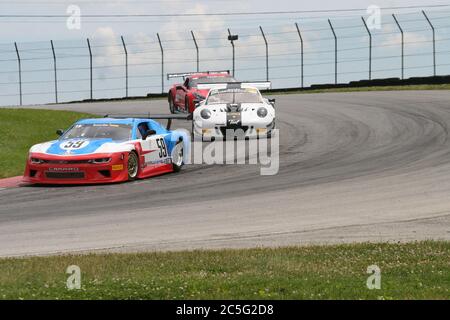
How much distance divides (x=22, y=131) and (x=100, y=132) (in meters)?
7.80

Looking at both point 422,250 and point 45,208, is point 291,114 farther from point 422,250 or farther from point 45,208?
point 422,250

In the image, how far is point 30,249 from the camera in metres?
13.0

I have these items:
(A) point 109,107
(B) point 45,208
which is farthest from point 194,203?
(A) point 109,107

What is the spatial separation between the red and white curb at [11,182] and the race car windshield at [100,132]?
1274 millimetres

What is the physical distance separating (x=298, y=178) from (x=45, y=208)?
5182 millimetres

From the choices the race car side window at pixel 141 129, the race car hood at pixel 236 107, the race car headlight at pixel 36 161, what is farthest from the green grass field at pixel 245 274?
the race car hood at pixel 236 107

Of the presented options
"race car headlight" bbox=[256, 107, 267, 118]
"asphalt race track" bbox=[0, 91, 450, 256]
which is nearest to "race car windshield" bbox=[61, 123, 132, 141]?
"asphalt race track" bbox=[0, 91, 450, 256]

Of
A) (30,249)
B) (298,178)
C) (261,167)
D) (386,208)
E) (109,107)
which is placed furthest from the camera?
(109,107)

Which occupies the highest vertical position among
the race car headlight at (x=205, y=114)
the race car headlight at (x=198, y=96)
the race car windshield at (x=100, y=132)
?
the race car headlight at (x=198, y=96)

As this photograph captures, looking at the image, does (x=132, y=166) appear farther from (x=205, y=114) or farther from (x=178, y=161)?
(x=205, y=114)

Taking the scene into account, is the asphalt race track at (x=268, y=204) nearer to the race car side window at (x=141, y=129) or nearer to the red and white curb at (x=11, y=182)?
the red and white curb at (x=11, y=182)

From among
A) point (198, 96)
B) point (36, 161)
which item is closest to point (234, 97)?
point (198, 96)

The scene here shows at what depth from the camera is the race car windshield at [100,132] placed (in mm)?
20141

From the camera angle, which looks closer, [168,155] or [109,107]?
[168,155]
